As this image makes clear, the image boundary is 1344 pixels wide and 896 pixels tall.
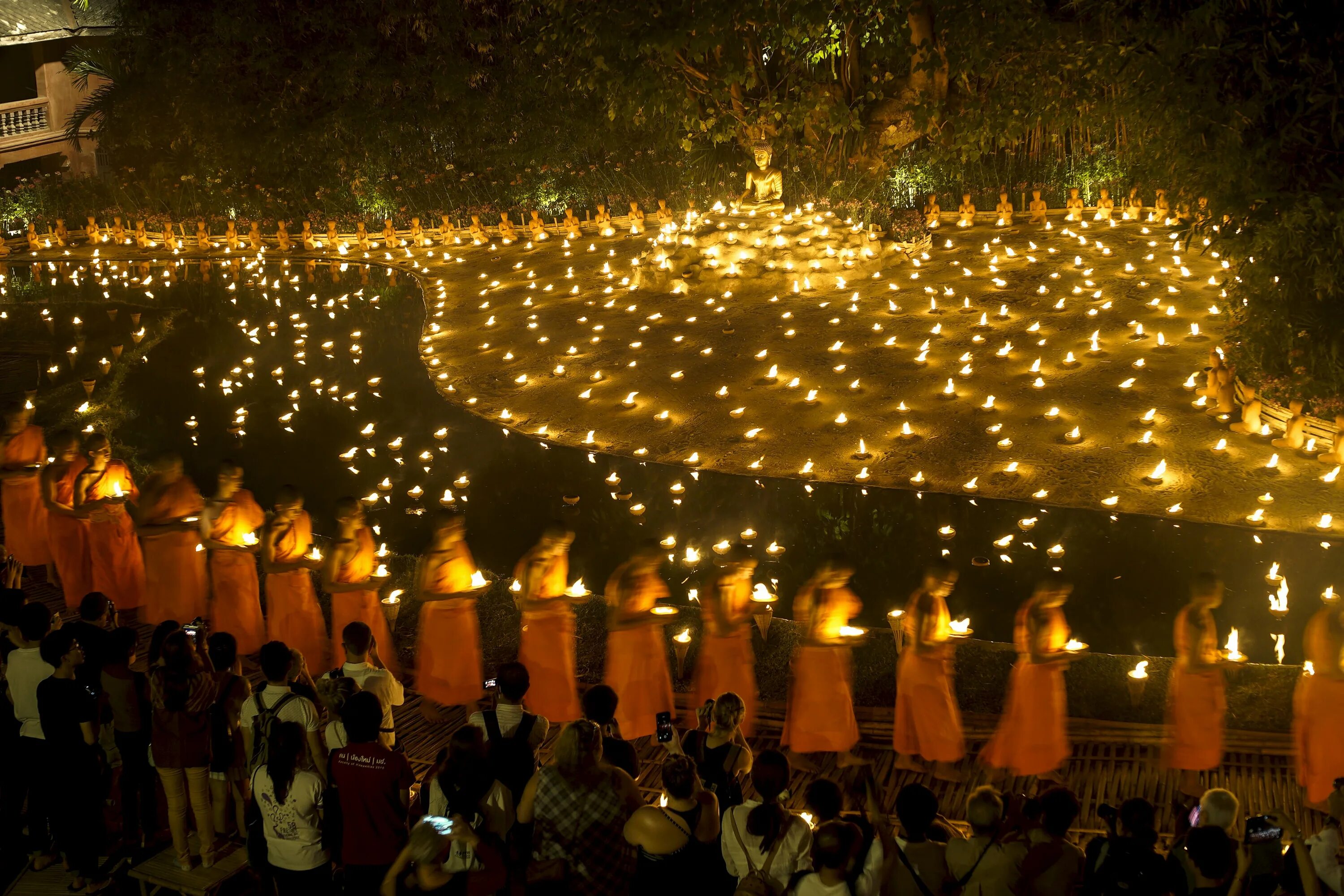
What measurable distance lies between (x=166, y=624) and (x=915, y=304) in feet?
36.5

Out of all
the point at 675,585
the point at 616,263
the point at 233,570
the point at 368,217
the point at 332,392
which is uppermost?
the point at 368,217

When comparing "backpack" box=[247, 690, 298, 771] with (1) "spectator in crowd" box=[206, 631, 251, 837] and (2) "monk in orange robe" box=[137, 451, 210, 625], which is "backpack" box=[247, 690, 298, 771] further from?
(2) "monk in orange robe" box=[137, 451, 210, 625]

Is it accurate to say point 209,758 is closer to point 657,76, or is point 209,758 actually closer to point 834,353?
point 834,353

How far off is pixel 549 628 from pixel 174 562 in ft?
9.53

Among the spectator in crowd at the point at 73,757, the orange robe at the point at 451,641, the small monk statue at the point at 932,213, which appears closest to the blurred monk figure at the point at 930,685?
the orange robe at the point at 451,641

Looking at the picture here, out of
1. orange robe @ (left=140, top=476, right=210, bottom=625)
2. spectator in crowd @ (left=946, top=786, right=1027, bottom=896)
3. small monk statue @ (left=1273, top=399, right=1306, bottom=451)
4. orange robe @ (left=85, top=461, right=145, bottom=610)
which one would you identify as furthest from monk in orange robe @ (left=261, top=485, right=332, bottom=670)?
small monk statue @ (left=1273, top=399, right=1306, bottom=451)

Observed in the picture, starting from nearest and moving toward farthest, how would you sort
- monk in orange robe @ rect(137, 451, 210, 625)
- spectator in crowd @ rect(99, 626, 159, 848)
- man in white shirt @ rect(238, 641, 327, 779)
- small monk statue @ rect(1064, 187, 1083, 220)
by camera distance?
man in white shirt @ rect(238, 641, 327, 779)
spectator in crowd @ rect(99, 626, 159, 848)
monk in orange robe @ rect(137, 451, 210, 625)
small monk statue @ rect(1064, 187, 1083, 220)

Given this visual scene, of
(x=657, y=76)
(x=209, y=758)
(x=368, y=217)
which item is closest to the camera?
(x=209, y=758)

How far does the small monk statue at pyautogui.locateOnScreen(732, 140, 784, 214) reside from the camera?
16812 millimetres

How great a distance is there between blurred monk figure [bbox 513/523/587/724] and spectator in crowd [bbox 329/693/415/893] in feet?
6.34

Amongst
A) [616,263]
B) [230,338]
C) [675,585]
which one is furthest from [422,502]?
[616,263]

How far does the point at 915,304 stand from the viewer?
1462 centimetres

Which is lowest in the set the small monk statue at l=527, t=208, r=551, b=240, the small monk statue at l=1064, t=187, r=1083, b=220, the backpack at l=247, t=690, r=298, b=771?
the backpack at l=247, t=690, r=298, b=771

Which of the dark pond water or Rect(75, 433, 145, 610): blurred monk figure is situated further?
the dark pond water
